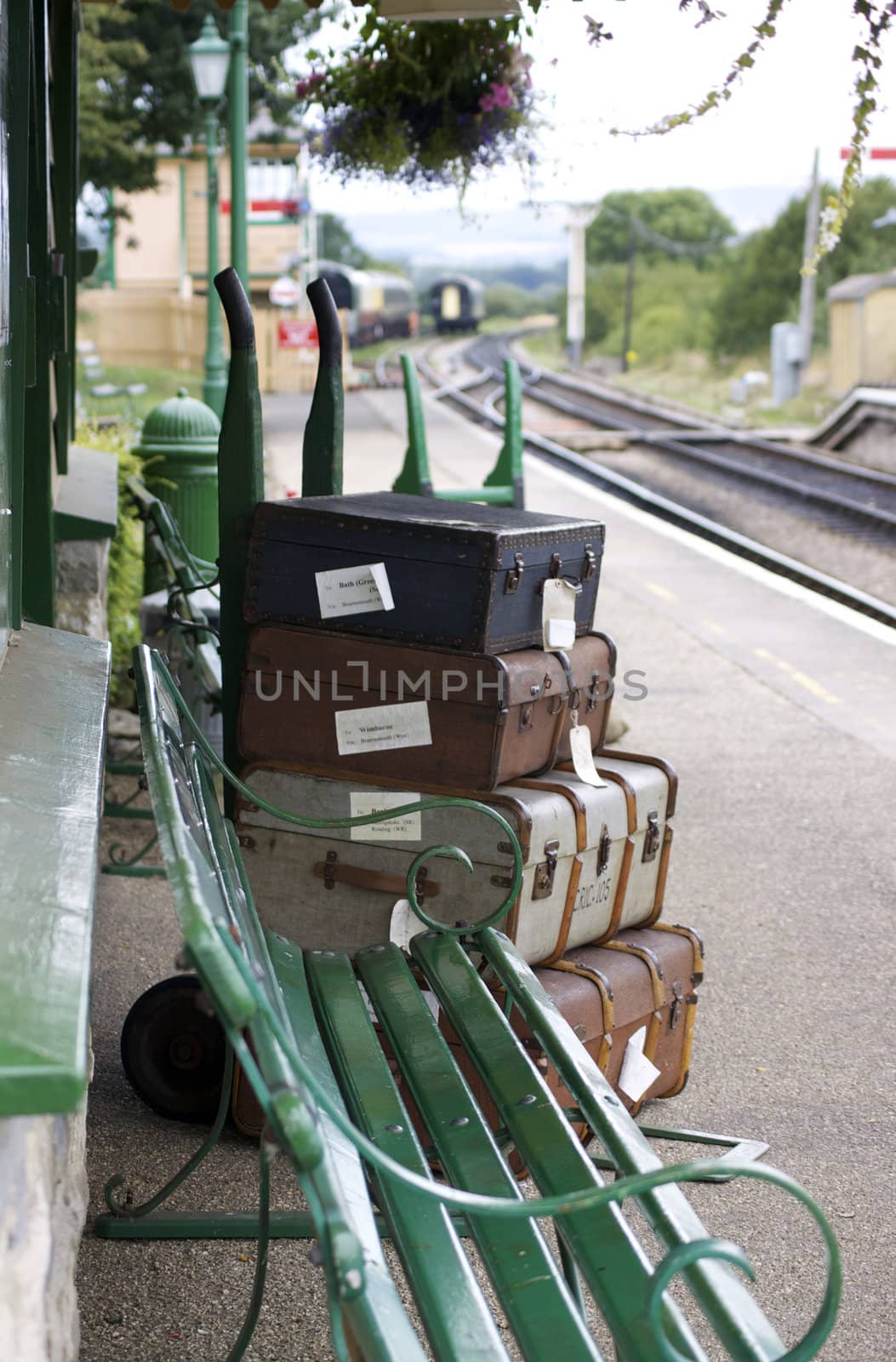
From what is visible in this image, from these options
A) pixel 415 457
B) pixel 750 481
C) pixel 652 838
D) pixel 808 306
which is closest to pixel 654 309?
pixel 808 306

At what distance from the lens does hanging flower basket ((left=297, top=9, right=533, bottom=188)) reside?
5.96 metres

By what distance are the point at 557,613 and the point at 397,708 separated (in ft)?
1.60

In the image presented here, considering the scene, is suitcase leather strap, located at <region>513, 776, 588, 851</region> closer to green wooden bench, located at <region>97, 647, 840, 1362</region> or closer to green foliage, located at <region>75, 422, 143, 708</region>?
green wooden bench, located at <region>97, 647, 840, 1362</region>

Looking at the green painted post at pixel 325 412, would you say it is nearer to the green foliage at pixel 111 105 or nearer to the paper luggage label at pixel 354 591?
the paper luggage label at pixel 354 591

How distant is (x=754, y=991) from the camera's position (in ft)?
15.1

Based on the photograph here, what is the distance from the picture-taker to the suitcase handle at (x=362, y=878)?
3.58m

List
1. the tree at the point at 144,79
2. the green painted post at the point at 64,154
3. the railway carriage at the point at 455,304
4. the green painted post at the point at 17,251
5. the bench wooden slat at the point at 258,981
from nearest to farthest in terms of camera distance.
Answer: the bench wooden slat at the point at 258,981 < the green painted post at the point at 17,251 < the green painted post at the point at 64,154 < the tree at the point at 144,79 < the railway carriage at the point at 455,304

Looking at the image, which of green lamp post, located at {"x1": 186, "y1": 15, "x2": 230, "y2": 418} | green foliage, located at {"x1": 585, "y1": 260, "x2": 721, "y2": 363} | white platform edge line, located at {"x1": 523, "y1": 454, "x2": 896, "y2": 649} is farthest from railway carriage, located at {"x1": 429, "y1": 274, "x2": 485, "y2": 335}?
green lamp post, located at {"x1": 186, "y1": 15, "x2": 230, "y2": 418}

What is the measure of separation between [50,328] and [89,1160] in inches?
106

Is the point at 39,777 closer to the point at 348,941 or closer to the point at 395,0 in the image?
the point at 348,941

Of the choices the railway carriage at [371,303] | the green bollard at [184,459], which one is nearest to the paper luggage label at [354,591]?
the green bollard at [184,459]

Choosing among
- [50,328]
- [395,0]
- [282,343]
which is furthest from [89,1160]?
[282,343]

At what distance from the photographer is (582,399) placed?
34.4 meters

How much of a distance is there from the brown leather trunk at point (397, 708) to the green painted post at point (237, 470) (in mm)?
128
